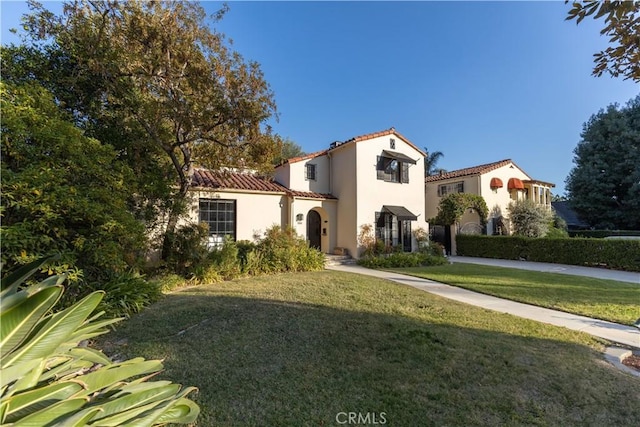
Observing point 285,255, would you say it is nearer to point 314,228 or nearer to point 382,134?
point 314,228

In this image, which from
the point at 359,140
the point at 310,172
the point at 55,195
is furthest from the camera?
the point at 310,172

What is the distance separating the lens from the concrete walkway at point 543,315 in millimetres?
6094

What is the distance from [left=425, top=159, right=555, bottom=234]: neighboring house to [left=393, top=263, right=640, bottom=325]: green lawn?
11255mm

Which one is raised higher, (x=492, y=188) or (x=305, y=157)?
(x=305, y=157)

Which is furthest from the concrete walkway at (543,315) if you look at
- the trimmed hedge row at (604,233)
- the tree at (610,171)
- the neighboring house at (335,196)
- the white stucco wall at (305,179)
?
the tree at (610,171)

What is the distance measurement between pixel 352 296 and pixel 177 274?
6.53m

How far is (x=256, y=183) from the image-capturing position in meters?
16.9

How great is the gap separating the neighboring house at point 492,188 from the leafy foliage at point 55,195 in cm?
2410

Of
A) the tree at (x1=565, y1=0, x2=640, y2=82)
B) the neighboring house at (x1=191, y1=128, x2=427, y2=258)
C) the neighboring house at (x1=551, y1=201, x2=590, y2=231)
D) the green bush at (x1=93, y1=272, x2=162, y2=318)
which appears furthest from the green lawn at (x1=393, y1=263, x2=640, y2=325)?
the neighboring house at (x1=551, y1=201, x2=590, y2=231)

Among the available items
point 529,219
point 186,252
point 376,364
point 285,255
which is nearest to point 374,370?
point 376,364

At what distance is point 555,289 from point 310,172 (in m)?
13.3

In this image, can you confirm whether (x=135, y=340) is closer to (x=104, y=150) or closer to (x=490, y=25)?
(x=104, y=150)

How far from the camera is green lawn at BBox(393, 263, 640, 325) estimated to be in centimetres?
784

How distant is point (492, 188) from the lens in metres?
24.8
